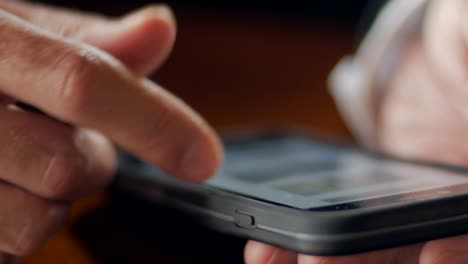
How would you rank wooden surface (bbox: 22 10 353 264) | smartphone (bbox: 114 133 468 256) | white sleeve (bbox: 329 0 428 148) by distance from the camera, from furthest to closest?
wooden surface (bbox: 22 10 353 264) → white sleeve (bbox: 329 0 428 148) → smartphone (bbox: 114 133 468 256)

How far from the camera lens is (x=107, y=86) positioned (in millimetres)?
293

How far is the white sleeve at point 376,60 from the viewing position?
1.77 ft

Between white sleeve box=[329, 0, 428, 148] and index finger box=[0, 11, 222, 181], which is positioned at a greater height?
index finger box=[0, 11, 222, 181]

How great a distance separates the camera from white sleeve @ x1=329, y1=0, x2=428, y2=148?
0.54 meters

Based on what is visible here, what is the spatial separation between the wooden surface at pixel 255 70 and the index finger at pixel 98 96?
0.57 feet

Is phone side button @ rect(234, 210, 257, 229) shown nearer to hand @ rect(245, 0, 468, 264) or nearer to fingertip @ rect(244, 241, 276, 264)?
Answer: fingertip @ rect(244, 241, 276, 264)

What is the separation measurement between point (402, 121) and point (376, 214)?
0.30m

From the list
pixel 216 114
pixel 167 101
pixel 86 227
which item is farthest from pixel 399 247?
pixel 216 114

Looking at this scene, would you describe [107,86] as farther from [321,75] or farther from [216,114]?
[321,75]

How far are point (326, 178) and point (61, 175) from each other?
14 cm

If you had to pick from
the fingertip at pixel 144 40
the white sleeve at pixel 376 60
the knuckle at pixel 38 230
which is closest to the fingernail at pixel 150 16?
the fingertip at pixel 144 40

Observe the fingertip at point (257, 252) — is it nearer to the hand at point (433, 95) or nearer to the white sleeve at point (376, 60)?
the hand at point (433, 95)

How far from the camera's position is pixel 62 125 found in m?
0.33

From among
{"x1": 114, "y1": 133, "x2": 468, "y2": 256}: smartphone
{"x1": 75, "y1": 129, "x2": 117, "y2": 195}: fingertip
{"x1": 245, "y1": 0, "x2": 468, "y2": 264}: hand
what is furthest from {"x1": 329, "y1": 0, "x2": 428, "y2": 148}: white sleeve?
{"x1": 75, "y1": 129, "x2": 117, "y2": 195}: fingertip
